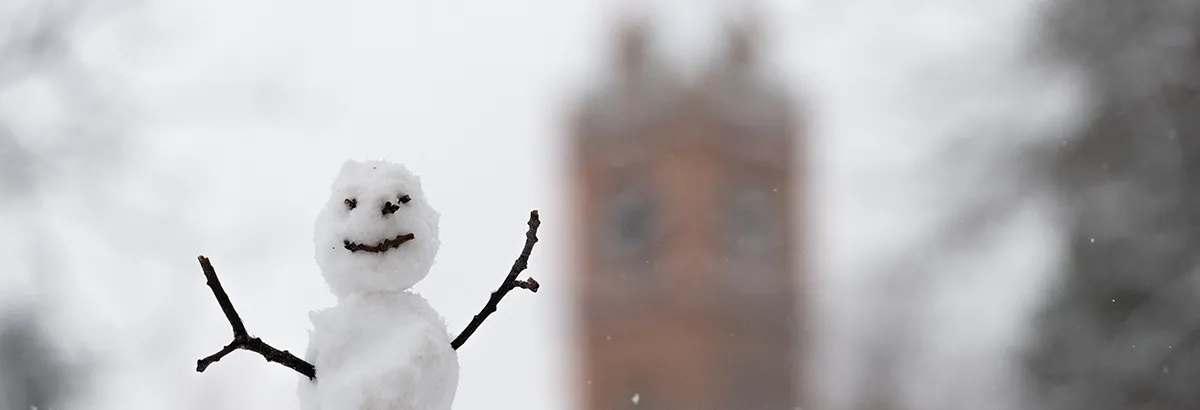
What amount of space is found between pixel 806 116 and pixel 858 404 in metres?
12.1

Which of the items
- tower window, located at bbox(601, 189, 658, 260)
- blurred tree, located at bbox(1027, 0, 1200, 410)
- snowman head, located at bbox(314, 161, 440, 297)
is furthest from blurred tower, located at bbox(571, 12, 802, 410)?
snowman head, located at bbox(314, 161, 440, 297)

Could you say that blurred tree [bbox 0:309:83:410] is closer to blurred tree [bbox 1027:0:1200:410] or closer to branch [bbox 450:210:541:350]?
branch [bbox 450:210:541:350]

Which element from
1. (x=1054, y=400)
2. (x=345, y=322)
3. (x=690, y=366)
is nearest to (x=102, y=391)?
(x=345, y=322)

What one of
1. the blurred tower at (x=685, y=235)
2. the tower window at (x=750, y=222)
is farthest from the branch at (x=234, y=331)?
the tower window at (x=750, y=222)

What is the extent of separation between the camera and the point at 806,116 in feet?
70.7

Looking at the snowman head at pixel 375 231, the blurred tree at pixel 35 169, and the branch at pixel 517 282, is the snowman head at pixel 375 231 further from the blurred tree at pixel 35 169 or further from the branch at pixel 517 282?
the blurred tree at pixel 35 169

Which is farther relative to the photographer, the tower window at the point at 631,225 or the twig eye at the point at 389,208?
the tower window at the point at 631,225

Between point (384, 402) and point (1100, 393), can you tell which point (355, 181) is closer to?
point (384, 402)

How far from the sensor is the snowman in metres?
1.21

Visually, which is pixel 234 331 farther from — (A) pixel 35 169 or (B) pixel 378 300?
(A) pixel 35 169

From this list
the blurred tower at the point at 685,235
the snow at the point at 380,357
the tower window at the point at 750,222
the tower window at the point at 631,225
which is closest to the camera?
the snow at the point at 380,357

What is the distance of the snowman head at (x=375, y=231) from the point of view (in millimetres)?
1278

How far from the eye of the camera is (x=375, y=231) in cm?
128

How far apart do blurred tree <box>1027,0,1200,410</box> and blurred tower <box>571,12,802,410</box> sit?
49.2 ft
